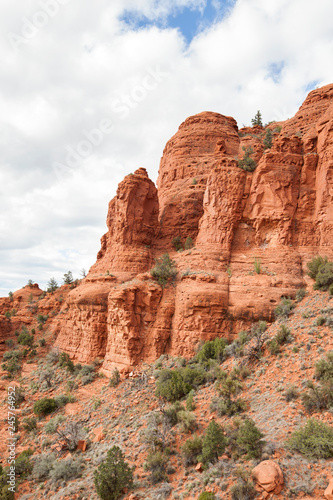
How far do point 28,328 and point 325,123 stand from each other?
36179 mm

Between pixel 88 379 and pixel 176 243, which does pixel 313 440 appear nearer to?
pixel 88 379

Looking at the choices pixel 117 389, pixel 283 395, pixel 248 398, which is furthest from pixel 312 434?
pixel 117 389

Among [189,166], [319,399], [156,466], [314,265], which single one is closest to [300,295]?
[314,265]

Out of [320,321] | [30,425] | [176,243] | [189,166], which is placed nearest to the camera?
[320,321]

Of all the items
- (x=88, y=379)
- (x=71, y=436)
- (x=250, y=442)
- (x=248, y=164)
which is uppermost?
(x=248, y=164)

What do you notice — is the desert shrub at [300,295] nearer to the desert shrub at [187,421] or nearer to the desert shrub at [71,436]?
the desert shrub at [187,421]

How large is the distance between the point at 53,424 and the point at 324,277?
19.1m

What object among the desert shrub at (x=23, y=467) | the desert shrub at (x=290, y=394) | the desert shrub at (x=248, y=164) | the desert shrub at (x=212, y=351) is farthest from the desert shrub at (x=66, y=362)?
the desert shrub at (x=248, y=164)

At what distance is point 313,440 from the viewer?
895 centimetres

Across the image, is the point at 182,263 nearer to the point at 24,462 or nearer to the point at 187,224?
the point at 187,224

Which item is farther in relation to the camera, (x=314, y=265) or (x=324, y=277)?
(x=314, y=265)

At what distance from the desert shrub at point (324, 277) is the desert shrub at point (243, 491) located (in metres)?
13.4

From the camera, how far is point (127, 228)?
26.5 meters

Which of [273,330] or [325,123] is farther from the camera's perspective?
[325,123]
